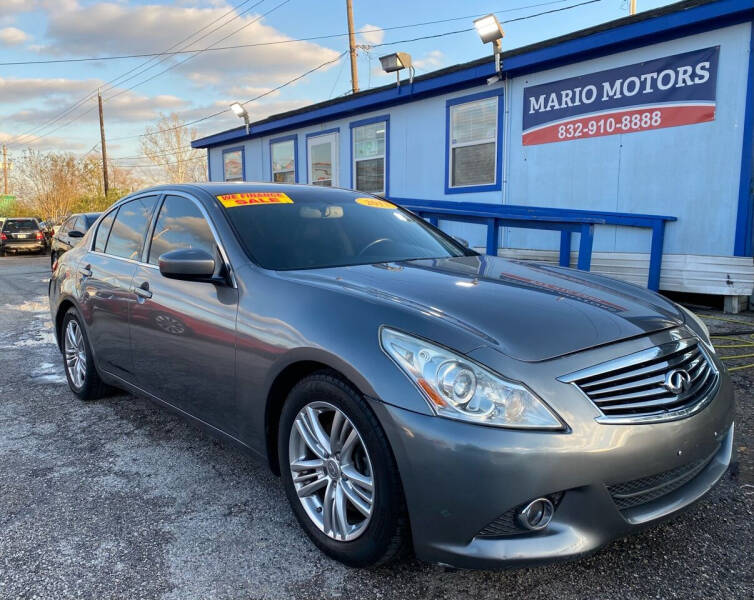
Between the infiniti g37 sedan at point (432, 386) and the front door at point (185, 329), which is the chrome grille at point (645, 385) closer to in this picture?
the infiniti g37 sedan at point (432, 386)

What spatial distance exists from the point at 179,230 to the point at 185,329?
698mm

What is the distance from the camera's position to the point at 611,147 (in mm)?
7723

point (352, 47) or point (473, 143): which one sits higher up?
point (352, 47)

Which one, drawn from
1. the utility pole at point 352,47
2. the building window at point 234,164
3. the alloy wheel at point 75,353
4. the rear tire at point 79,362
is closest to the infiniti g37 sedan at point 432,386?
the rear tire at point 79,362

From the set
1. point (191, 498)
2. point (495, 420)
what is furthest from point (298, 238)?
point (495, 420)

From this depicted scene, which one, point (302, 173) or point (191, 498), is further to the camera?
point (302, 173)

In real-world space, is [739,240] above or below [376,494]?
above

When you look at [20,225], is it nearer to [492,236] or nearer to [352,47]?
[352,47]

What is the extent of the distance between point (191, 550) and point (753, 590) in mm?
2097

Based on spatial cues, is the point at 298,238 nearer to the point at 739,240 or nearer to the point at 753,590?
the point at 753,590

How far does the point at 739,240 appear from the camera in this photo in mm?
6613

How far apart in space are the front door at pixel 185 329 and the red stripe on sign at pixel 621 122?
6045 millimetres

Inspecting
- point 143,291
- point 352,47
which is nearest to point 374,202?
point 143,291

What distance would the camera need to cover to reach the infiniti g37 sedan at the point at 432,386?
73.7 inches
